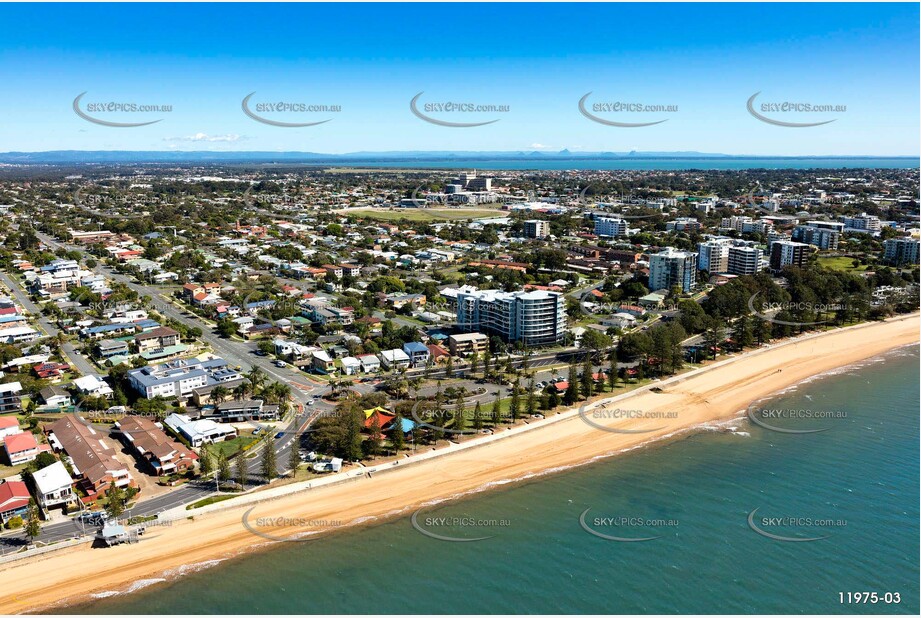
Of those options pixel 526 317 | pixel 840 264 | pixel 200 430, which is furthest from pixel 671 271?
pixel 200 430

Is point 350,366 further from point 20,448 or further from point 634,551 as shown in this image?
point 634,551

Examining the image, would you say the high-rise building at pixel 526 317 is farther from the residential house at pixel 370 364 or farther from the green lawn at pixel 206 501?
the green lawn at pixel 206 501

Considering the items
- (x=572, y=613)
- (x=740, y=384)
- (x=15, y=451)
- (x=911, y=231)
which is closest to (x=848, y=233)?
(x=911, y=231)

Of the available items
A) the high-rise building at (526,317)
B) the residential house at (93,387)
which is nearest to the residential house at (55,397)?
the residential house at (93,387)

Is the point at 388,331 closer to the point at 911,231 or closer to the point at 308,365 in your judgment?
the point at 308,365

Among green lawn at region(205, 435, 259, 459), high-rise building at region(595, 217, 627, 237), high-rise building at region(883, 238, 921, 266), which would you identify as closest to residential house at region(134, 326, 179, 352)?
green lawn at region(205, 435, 259, 459)

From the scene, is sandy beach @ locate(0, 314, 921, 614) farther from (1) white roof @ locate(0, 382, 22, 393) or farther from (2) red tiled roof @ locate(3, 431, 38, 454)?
(1) white roof @ locate(0, 382, 22, 393)
